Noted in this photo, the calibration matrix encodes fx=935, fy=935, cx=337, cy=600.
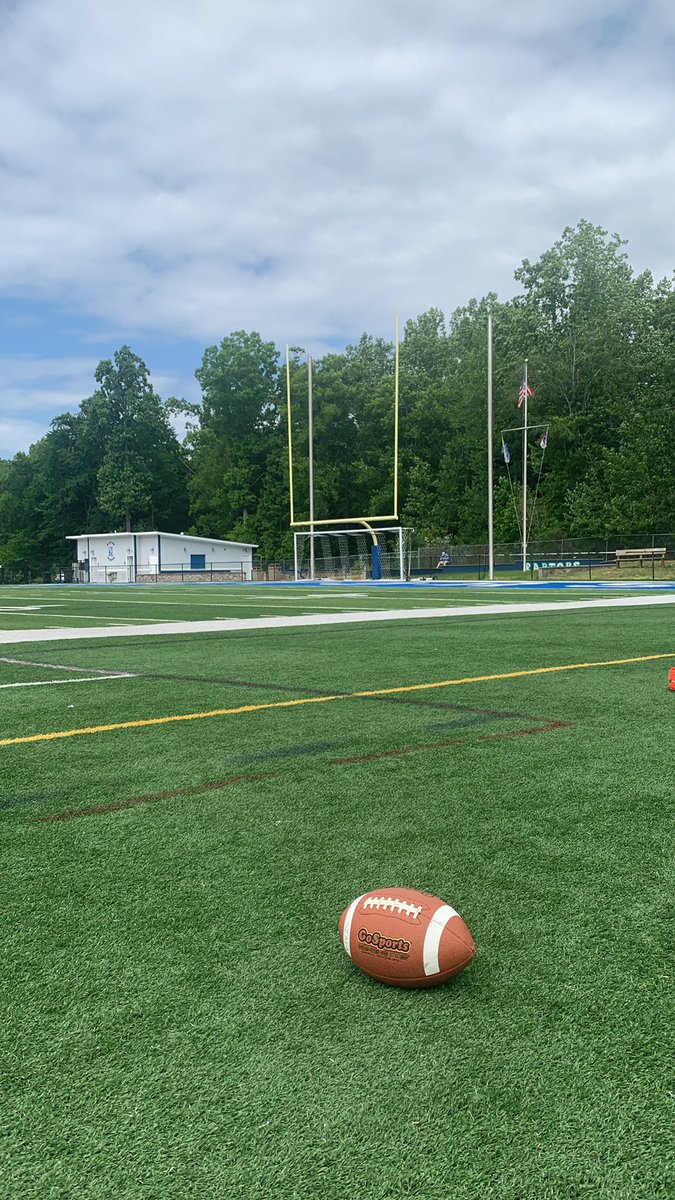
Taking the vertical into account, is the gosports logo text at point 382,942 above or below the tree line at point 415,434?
below

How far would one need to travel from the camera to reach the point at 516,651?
32.5 feet

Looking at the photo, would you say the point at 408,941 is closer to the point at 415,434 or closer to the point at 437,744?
the point at 437,744

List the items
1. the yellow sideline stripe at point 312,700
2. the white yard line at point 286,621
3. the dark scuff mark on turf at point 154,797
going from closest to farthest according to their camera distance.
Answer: the dark scuff mark on turf at point 154,797 → the yellow sideline stripe at point 312,700 → the white yard line at point 286,621

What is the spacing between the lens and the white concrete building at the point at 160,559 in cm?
6044

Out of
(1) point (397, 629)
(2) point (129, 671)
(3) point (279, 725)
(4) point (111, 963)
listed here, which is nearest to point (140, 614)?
(1) point (397, 629)

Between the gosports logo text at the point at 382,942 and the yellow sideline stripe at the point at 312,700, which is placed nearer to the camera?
the gosports logo text at the point at 382,942

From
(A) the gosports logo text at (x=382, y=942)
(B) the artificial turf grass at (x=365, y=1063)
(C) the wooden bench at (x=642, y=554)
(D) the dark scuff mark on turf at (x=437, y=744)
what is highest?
(C) the wooden bench at (x=642, y=554)

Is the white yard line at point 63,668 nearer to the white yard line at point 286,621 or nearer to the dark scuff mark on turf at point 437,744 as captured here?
the white yard line at point 286,621

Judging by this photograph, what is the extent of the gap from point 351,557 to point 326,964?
46.3 metres

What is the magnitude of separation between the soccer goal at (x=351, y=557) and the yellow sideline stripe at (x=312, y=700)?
1266 inches

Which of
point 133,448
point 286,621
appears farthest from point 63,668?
point 133,448

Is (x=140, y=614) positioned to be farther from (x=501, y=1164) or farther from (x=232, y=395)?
(x=232, y=395)

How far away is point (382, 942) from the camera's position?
2367 mm

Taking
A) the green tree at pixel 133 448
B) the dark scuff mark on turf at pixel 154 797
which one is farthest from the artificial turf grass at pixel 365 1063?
the green tree at pixel 133 448
